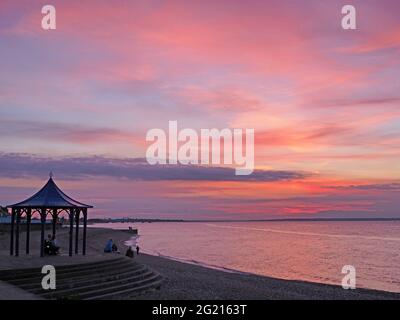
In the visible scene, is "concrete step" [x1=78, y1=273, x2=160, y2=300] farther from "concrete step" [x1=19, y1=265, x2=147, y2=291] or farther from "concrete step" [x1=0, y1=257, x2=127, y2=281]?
"concrete step" [x1=0, y1=257, x2=127, y2=281]

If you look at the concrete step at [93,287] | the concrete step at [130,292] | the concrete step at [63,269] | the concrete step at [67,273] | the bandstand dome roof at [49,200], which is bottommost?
the concrete step at [130,292]

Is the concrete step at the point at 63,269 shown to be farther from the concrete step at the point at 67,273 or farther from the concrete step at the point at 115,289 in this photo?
the concrete step at the point at 115,289

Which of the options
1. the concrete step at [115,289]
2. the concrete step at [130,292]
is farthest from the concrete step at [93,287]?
the concrete step at [130,292]

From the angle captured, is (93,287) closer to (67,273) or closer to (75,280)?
(75,280)

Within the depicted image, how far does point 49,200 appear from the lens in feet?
76.7

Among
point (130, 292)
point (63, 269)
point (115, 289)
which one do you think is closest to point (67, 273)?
point (63, 269)

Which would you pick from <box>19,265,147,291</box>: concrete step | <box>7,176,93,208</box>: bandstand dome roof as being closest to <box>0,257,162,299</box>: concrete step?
<box>19,265,147,291</box>: concrete step

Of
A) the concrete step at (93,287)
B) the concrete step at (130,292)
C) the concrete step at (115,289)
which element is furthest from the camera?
the concrete step at (130,292)

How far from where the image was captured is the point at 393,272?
1753 inches

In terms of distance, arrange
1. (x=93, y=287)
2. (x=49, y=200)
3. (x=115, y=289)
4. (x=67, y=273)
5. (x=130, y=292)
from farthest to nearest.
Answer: (x=49, y=200) → (x=130, y=292) → (x=115, y=289) → (x=67, y=273) → (x=93, y=287)

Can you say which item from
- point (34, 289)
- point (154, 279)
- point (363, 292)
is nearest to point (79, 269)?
point (34, 289)

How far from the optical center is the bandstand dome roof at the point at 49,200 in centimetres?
2313
